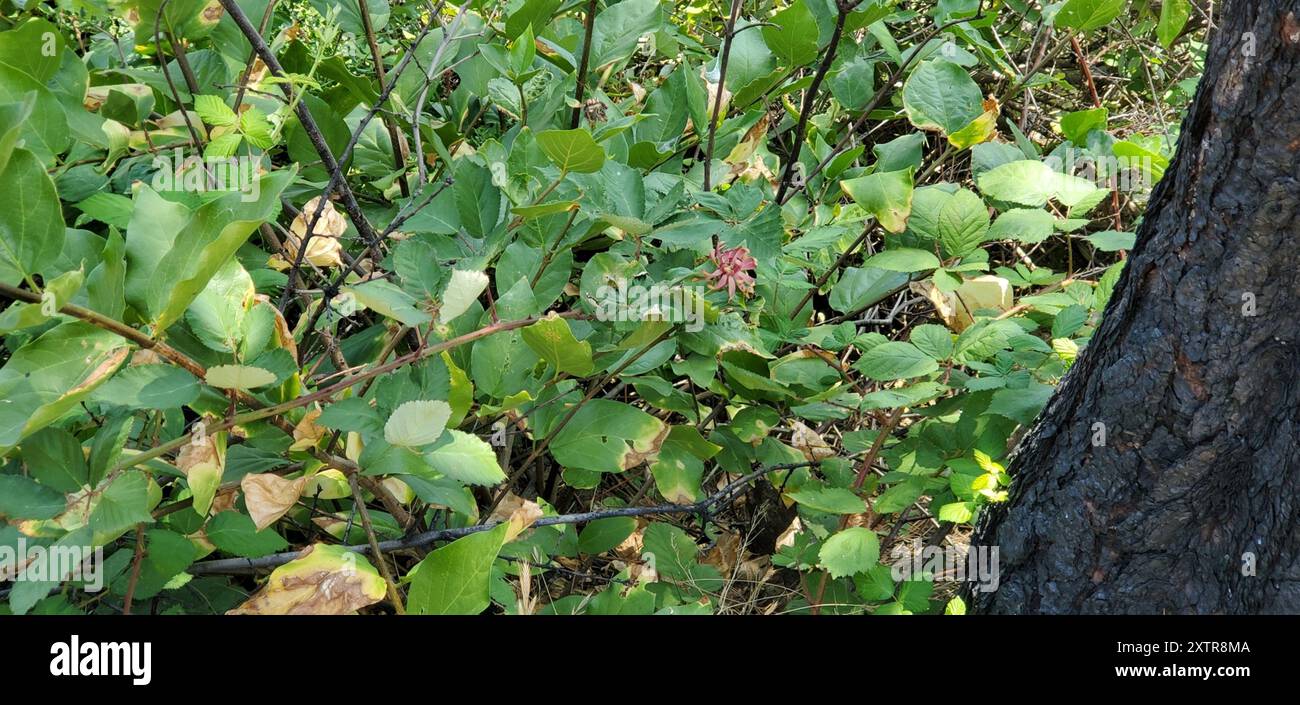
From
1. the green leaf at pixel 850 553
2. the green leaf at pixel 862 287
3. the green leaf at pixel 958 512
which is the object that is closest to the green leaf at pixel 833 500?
the green leaf at pixel 850 553

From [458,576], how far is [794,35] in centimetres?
88

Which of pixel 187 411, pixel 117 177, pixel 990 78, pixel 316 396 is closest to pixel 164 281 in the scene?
pixel 316 396

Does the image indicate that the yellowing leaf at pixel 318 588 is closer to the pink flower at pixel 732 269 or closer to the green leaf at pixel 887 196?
the pink flower at pixel 732 269

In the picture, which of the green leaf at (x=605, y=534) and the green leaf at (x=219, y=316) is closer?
the green leaf at (x=219, y=316)

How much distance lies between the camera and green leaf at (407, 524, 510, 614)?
3.00 feet

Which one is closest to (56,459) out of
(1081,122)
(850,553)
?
(850,553)

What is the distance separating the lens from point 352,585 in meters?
0.95

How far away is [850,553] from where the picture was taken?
4.09ft

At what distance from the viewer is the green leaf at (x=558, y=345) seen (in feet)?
→ 3.31

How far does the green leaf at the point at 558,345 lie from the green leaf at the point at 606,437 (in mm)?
161

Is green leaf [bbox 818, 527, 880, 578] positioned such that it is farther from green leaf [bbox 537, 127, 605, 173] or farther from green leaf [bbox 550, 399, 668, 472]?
green leaf [bbox 537, 127, 605, 173]

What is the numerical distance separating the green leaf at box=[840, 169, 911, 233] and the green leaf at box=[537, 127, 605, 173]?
1.20 ft
